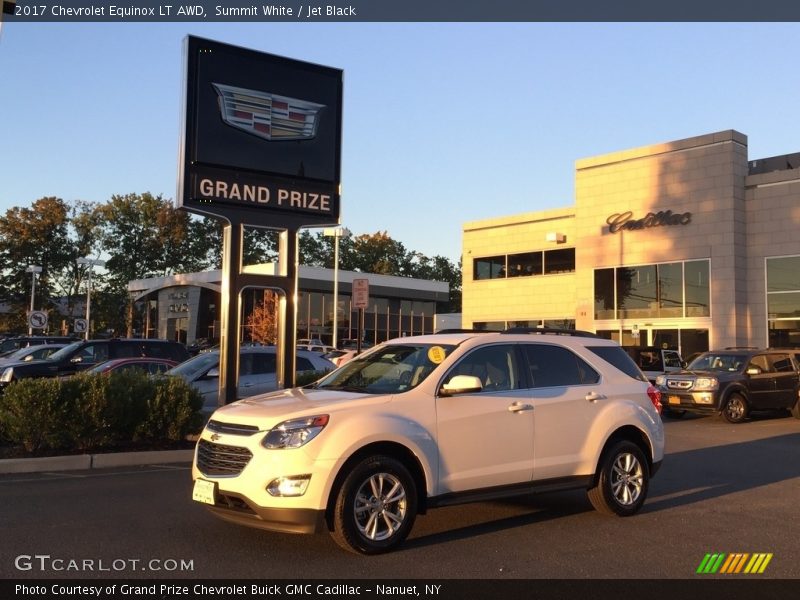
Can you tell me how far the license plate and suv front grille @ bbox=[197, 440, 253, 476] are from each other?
9cm

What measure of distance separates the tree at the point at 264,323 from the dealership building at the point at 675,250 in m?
24.5

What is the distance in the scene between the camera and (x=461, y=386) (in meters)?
6.52

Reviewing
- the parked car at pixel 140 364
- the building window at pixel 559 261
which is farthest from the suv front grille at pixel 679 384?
the building window at pixel 559 261

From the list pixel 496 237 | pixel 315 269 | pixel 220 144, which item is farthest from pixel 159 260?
pixel 220 144

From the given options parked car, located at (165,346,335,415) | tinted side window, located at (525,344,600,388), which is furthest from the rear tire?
tinted side window, located at (525,344,600,388)

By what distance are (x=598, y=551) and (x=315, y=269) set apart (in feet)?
183

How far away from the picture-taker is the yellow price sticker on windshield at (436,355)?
6924 mm

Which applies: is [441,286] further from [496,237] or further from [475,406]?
[475,406]

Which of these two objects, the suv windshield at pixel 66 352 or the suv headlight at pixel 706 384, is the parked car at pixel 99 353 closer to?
the suv windshield at pixel 66 352

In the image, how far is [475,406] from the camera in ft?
22.2

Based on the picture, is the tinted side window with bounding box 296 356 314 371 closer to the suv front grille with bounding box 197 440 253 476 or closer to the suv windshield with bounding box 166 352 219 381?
the suv windshield with bounding box 166 352 219 381

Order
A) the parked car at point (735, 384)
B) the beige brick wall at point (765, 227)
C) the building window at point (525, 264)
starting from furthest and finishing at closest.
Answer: the building window at point (525, 264) → the beige brick wall at point (765, 227) → the parked car at point (735, 384)

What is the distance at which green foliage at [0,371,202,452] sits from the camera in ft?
34.2

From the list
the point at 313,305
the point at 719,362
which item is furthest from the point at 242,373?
the point at 313,305
